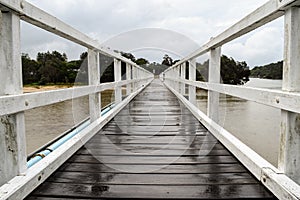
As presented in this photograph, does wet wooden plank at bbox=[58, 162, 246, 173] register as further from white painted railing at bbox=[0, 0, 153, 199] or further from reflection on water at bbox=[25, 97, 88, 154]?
reflection on water at bbox=[25, 97, 88, 154]

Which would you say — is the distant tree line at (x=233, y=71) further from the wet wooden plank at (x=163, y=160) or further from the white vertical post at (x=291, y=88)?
the white vertical post at (x=291, y=88)

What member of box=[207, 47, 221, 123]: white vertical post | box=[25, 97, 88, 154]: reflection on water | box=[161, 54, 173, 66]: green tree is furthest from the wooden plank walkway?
box=[161, 54, 173, 66]: green tree

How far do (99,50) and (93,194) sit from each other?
1790 mm

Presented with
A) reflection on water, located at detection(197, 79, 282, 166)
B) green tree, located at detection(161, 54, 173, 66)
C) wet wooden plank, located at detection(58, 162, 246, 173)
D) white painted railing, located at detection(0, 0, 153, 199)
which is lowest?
reflection on water, located at detection(197, 79, 282, 166)

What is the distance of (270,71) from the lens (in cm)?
171

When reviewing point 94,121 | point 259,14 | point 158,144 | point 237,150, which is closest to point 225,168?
point 237,150

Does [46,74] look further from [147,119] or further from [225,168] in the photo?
[225,168]

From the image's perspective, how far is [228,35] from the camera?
1925 millimetres

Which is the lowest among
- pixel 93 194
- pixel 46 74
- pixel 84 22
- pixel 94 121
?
pixel 93 194

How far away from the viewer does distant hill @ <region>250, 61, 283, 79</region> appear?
1.48 meters

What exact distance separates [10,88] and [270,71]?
4.93ft

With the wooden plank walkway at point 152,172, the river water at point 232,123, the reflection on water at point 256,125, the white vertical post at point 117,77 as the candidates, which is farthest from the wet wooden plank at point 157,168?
the white vertical post at point 117,77

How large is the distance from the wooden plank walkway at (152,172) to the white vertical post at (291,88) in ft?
0.56

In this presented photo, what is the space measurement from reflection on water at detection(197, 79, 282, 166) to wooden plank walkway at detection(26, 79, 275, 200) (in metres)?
1.73
